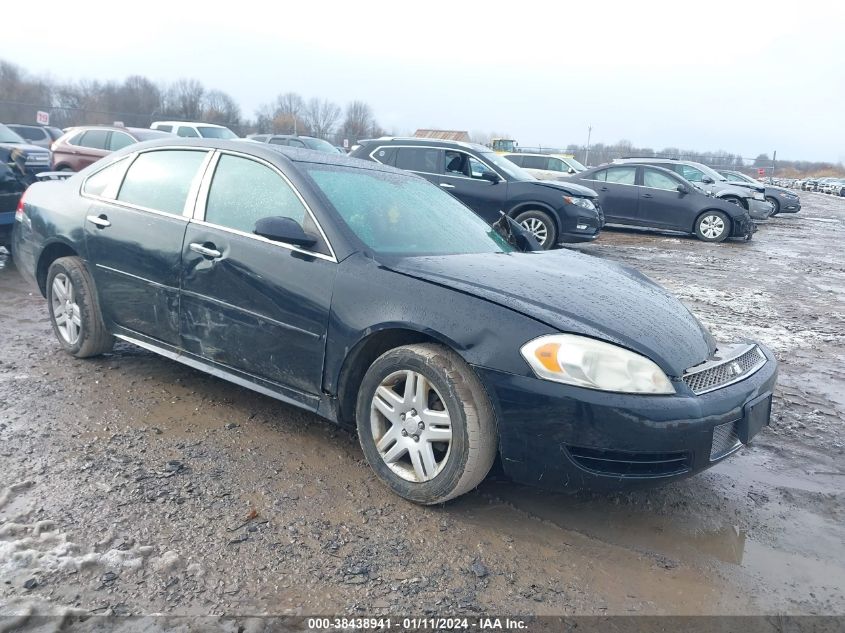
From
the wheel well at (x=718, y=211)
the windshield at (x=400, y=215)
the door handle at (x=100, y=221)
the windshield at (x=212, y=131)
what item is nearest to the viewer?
the windshield at (x=400, y=215)

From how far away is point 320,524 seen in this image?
9.26ft

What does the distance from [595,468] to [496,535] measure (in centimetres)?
49

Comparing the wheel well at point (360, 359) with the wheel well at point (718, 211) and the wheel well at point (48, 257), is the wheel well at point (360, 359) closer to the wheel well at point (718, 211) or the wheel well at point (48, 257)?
the wheel well at point (48, 257)

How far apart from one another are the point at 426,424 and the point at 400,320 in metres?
0.46

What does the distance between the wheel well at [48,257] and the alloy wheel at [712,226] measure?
13194 mm

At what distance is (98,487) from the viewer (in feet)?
9.87

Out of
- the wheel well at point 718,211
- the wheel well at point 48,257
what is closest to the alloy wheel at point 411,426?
the wheel well at point 48,257

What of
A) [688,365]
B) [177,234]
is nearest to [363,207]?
[177,234]

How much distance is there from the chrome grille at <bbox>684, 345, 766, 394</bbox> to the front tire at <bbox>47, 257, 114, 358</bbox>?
11.6 ft

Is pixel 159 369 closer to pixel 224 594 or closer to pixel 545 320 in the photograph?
pixel 224 594

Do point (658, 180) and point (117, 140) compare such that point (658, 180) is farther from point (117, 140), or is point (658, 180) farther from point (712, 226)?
point (117, 140)

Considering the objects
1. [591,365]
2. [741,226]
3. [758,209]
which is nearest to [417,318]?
[591,365]

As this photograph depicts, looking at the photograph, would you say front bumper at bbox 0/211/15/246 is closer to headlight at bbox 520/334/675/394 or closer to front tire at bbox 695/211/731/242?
headlight at bbox 520/334/675/394

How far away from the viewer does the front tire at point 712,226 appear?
47.6 feet
